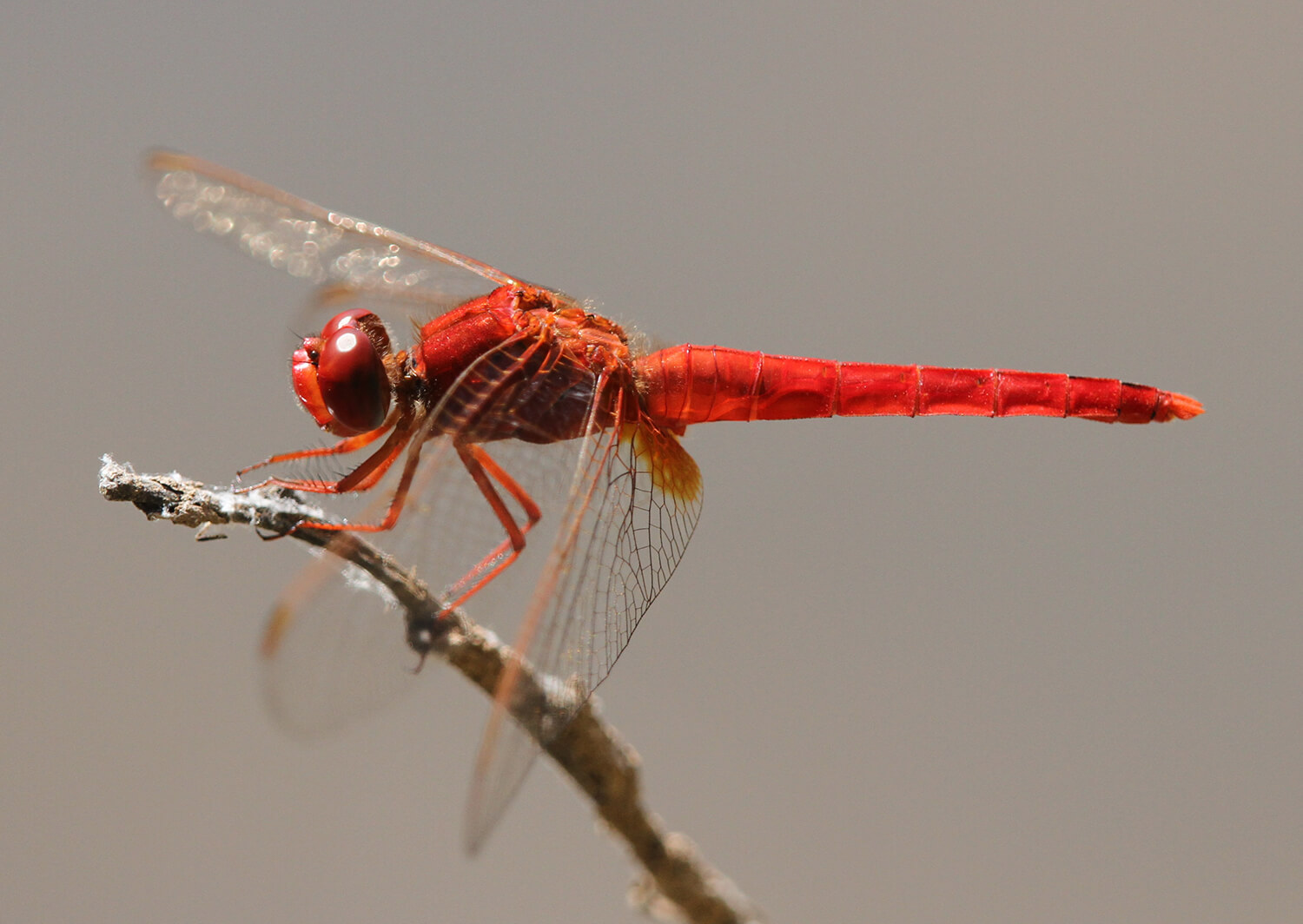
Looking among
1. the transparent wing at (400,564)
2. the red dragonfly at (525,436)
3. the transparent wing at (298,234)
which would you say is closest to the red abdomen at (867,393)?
the red dragonfly at (525,436)

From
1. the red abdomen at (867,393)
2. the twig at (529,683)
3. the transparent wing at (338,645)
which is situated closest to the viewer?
the twig at (529,683)

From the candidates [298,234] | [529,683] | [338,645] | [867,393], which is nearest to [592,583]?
[529,683]

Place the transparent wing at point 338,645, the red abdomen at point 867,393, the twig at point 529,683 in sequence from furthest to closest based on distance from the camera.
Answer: the red abdomen at point 867,393 → the transparent wing at point 338,645 → the twig at point 529,683

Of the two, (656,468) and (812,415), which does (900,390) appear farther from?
(656,468)

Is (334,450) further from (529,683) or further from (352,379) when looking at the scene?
(529,683)

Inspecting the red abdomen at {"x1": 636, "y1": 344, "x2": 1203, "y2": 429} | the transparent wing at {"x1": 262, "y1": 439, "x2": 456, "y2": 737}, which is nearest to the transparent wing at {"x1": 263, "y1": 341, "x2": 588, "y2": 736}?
the transparent wing at {"x1": 262, "y1": 439, "x2": 456, "y2": 737}

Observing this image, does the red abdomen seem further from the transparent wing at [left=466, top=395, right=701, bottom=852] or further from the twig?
the twig

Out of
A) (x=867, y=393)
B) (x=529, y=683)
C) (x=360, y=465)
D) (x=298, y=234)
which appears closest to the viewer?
(x=529, y=683)

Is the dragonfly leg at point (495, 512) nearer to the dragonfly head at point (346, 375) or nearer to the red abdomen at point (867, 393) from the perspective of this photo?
the dragonfly head at point (346, 375)
